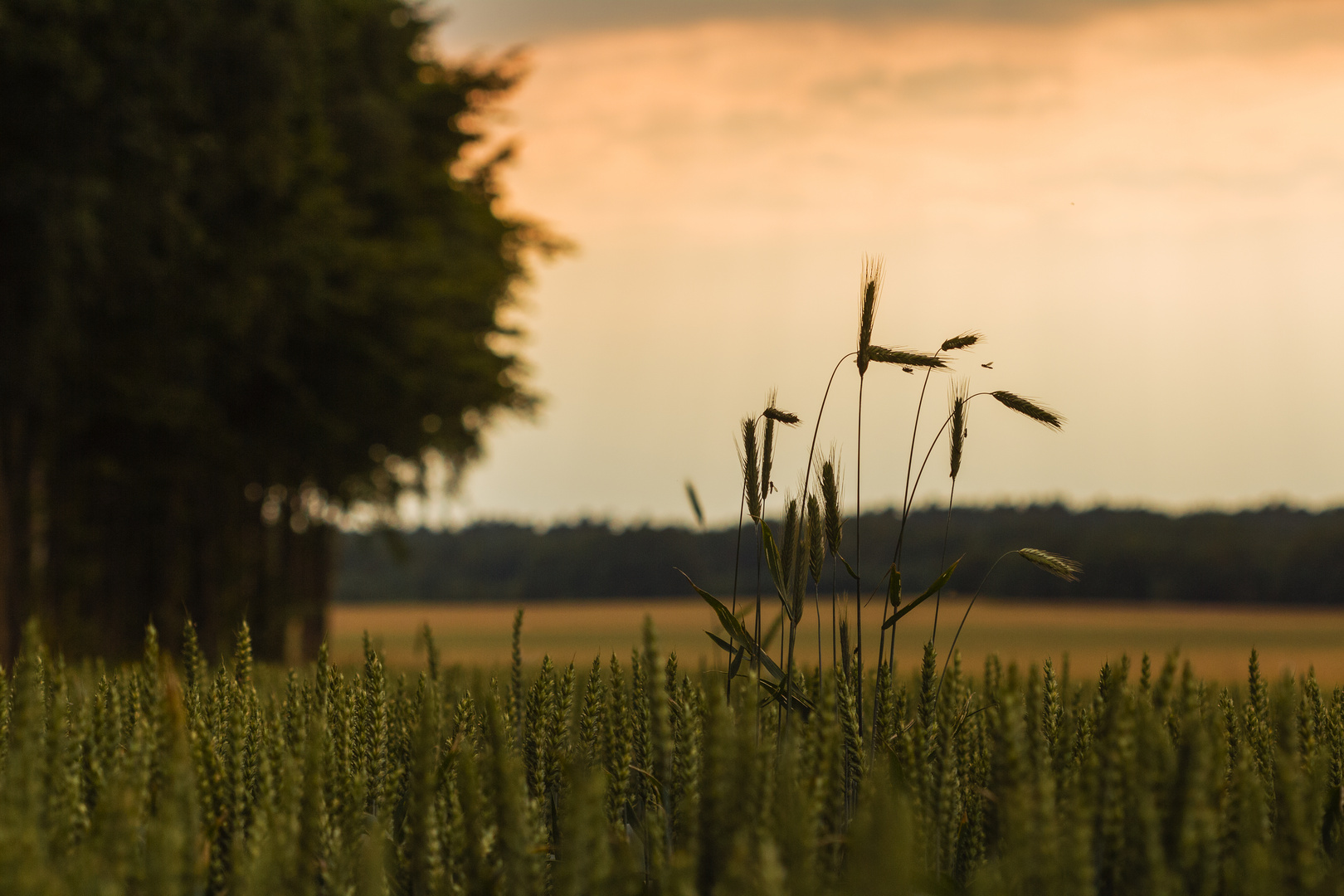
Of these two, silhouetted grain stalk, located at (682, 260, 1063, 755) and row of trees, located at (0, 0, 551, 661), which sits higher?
row of trees, located at (0, 0, 551, 661)

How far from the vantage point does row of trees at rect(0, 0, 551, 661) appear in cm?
1134

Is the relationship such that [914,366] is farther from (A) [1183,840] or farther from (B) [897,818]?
(B) [897,818]

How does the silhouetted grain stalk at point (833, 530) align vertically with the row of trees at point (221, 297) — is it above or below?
below

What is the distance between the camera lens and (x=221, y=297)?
43.4 ft

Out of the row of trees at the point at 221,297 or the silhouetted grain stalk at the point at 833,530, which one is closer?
the silhouetted grain stalk at the point at 833,530

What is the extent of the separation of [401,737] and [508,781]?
1.13 m

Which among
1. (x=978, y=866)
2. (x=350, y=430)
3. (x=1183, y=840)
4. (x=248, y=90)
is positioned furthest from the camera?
(x=350, y=430)

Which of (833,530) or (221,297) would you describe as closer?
(833,530)

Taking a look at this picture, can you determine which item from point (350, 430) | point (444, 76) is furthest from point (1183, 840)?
point (444, 76)

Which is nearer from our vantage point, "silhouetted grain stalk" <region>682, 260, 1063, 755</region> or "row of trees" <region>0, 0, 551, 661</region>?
"silhouetted grain stalk" <region>682, 260, 1063, 755</region>

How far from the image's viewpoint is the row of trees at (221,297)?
11.3 m

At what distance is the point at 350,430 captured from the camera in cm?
1678

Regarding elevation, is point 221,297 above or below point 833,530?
above

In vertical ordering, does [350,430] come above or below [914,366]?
above
